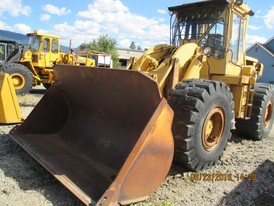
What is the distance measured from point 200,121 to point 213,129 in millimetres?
605

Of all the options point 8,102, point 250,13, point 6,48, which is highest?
point 250,13

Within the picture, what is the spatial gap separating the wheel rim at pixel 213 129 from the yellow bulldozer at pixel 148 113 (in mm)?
13

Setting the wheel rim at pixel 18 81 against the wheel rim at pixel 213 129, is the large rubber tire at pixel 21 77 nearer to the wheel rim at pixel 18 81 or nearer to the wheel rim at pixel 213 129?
the wheel rim at pixel 18 81

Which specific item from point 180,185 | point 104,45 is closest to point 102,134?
point 180,185

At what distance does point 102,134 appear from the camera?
181 inches

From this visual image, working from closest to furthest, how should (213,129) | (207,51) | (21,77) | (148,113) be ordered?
(148,113)
(213,129)
(207,51)
(21,77)

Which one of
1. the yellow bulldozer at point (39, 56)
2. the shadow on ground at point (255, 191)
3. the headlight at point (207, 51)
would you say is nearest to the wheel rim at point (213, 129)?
the shadow on ground at point (255, 191)

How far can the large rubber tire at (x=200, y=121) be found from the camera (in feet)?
12.8

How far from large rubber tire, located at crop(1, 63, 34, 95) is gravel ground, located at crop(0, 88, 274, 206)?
7598 millimetres

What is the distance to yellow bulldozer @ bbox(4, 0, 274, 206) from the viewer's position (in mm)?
3328

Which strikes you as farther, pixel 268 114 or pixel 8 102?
pixel 268 114

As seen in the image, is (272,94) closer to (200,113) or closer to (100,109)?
(200,113)

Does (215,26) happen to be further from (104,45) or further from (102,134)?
(104,45)

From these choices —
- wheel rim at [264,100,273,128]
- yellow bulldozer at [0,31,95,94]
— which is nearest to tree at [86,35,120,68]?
yellow bulldozer at [0,31,95,94]
